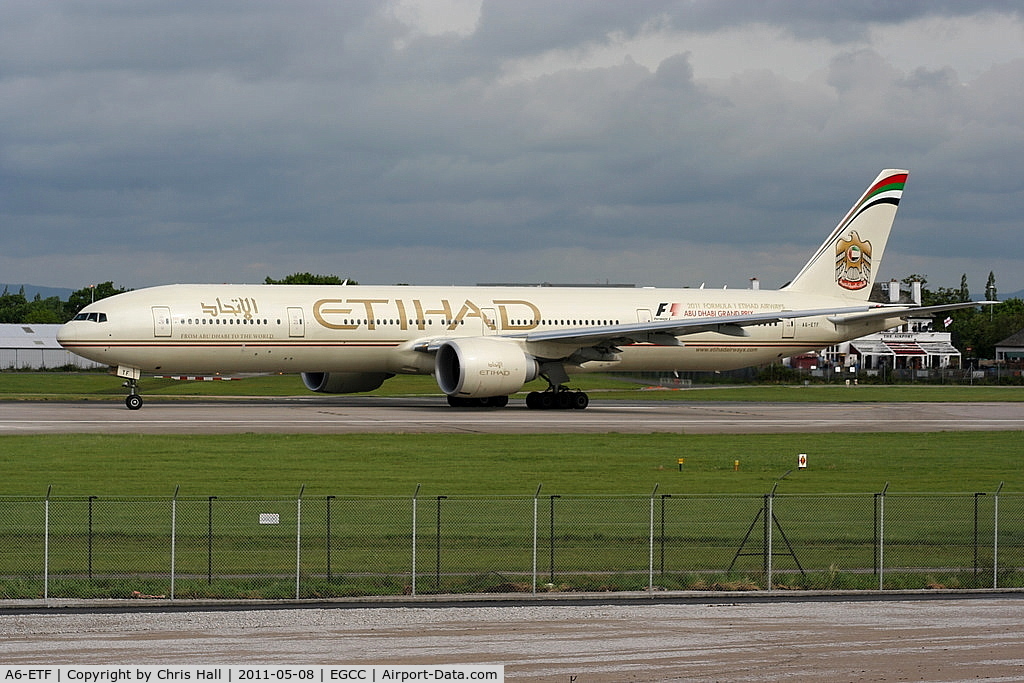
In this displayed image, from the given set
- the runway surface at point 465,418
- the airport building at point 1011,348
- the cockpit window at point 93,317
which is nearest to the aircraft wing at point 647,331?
the runway surface at point 465,418

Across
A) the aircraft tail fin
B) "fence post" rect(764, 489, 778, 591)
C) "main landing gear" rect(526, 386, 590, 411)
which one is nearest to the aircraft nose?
"main landing gear" rect(526, 386, 590, 411)

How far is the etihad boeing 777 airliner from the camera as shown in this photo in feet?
158

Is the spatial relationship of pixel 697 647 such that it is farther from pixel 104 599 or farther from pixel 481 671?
pixel 104 599

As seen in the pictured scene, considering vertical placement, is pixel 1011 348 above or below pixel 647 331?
above

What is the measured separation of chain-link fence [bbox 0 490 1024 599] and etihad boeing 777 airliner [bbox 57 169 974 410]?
24089 millimetres

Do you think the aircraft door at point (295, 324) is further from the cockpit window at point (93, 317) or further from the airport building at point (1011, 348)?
the airport building at point (1011, 348)

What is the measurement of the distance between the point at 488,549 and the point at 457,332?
104ft

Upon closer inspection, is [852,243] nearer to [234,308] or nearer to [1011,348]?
[234,308]

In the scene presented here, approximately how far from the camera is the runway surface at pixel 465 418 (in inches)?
1639

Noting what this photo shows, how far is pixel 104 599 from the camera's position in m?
18.0

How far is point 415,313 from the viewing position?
51.5 meters

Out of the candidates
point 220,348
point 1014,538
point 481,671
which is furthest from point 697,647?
point 220,348

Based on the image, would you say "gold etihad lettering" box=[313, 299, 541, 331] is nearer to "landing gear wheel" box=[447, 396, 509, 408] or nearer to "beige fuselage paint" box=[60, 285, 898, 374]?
"beige fuselage paint" box=[60, 285, 898, 374]

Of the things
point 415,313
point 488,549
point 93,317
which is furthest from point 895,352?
point 488,549
